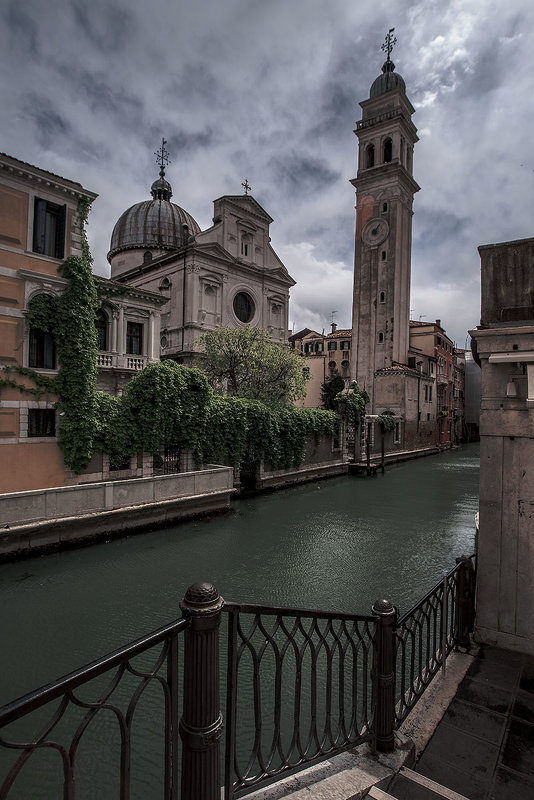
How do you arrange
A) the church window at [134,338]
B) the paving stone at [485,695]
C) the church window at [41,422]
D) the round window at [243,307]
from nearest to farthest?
the paving stone at [485,695]
the church window at [41,422]
the church window at [134,338]
the round window at [243,307]

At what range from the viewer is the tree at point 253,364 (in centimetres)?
2258

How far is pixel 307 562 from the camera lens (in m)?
11.1

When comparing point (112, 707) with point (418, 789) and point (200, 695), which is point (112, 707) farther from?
point (418, 789)

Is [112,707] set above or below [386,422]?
below

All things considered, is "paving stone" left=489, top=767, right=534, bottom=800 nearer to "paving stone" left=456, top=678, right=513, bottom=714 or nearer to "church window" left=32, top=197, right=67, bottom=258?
"paving stone" left=456, top=678, right=513, bottom=714

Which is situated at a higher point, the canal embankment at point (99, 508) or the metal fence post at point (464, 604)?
the metal fence post at point (464, 604)

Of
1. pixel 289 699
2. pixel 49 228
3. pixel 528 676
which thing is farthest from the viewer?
pixel 49 228

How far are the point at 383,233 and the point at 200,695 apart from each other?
42.2 m

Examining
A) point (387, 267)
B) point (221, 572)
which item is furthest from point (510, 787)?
point (387, 267)

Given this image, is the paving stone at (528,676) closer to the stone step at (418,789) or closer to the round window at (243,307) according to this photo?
the stone step at (418,789)

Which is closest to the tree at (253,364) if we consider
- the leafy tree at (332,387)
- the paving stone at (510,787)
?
the leafy tree at (332,387)

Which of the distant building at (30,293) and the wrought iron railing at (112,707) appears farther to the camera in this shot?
the distant building at (30,293)

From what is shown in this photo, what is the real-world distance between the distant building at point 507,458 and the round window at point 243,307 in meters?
28.6

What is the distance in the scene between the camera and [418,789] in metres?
2.65
